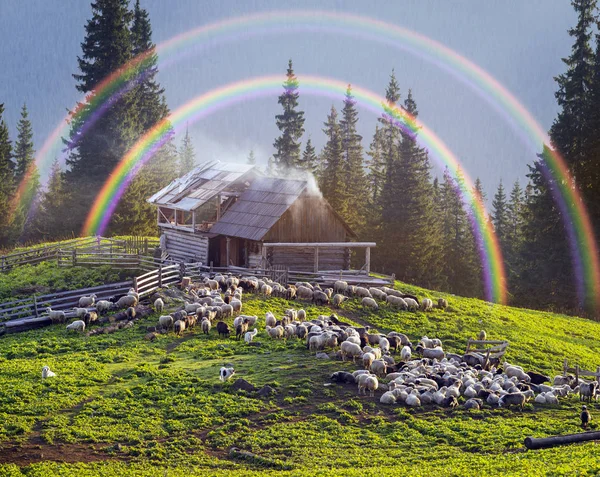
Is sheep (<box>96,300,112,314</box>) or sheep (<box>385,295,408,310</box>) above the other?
sheep (<box>385,295,408,310</box>)

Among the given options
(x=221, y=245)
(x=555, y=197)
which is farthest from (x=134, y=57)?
(x=555, y=197)

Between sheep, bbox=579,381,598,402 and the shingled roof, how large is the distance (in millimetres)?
22377

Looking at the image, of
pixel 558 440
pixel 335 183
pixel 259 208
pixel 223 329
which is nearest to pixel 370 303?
pixel 223 329

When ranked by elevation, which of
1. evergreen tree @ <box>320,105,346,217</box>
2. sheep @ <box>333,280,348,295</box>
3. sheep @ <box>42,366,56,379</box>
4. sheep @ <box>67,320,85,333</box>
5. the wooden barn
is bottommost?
sheep @ <box>42,366,56,379</box>

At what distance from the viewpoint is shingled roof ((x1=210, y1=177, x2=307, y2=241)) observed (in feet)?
137

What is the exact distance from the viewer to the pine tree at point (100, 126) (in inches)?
2758

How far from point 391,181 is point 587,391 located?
4508 cm

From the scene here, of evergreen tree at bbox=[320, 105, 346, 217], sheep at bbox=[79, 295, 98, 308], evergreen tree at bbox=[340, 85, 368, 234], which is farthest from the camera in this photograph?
evergreen tree at bbox=[340, 85, 368, 234]

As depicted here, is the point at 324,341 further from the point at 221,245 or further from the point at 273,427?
the point at 221,245

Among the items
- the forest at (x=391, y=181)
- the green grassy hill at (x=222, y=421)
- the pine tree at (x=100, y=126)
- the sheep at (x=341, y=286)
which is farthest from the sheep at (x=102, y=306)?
the pine tree at (x=100, y=126)

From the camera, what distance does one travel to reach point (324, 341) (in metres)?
25.3

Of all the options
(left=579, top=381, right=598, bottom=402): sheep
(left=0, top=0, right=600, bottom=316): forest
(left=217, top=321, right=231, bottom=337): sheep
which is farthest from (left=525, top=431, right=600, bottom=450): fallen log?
(left=0, top=0, right=600, bottom=316): forest

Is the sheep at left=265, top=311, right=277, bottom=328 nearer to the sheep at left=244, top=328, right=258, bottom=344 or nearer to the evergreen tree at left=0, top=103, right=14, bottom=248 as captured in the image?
the sheep at left=244, top=328, right=258, bottom=344

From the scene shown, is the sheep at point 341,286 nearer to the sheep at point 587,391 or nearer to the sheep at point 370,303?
the sheep at point 370,303
